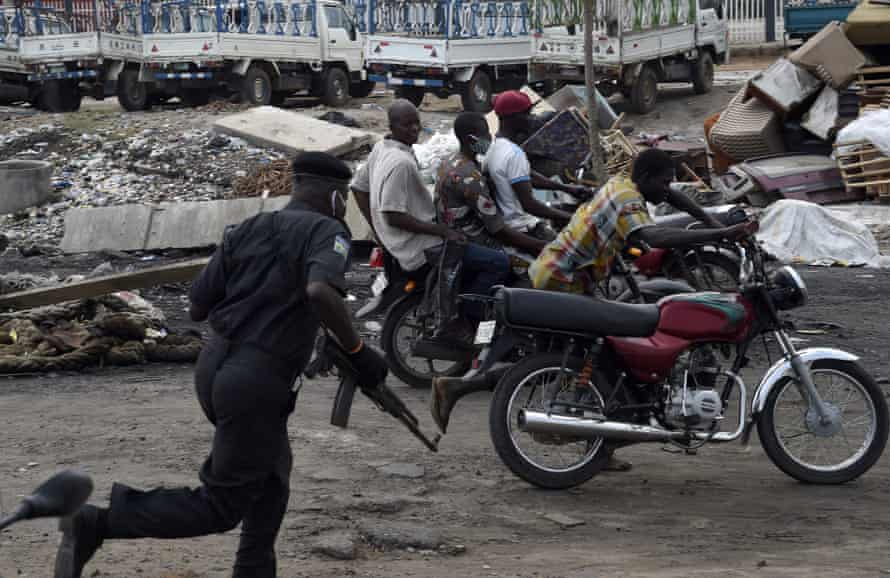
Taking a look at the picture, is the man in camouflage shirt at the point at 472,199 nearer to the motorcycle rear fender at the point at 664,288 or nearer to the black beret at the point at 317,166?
the motorcycle rear fender at the point at 664,288

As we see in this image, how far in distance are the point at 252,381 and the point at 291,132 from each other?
14.5m

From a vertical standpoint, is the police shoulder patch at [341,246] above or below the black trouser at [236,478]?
above

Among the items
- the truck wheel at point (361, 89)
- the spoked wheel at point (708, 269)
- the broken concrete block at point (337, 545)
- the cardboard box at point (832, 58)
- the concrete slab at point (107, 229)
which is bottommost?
the broken concrete block at point (337, 545)

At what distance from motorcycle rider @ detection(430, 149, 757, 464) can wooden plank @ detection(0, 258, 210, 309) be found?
331 cm

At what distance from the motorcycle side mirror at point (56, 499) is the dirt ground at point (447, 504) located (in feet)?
5.92

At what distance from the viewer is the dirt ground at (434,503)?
5.27 m

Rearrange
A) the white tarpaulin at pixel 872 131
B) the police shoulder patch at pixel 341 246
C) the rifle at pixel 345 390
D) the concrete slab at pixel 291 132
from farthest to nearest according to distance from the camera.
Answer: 1. the concrete slab at pixel 291 132
2. the white tarpaulin at pixel 872 131
3. the rifle at pixel 345 390
4. the police shoulder patch at pixel 341 246

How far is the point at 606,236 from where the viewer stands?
259 inches

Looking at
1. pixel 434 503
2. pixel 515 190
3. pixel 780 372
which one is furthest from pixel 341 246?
pixel 515 190

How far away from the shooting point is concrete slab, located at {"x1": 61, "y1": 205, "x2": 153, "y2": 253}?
14008 mm

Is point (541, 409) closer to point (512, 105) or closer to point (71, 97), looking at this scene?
point (512, 105)

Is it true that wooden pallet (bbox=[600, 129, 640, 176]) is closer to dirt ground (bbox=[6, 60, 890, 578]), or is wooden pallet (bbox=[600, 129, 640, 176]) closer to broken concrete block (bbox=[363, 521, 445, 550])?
dirt ground (bbox=[6, 60, 890, 578])

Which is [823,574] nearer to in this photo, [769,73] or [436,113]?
[769,73]

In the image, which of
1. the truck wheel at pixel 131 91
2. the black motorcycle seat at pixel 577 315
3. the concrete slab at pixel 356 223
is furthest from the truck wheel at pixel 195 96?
the black motorcycle seat at pixel 577 315
